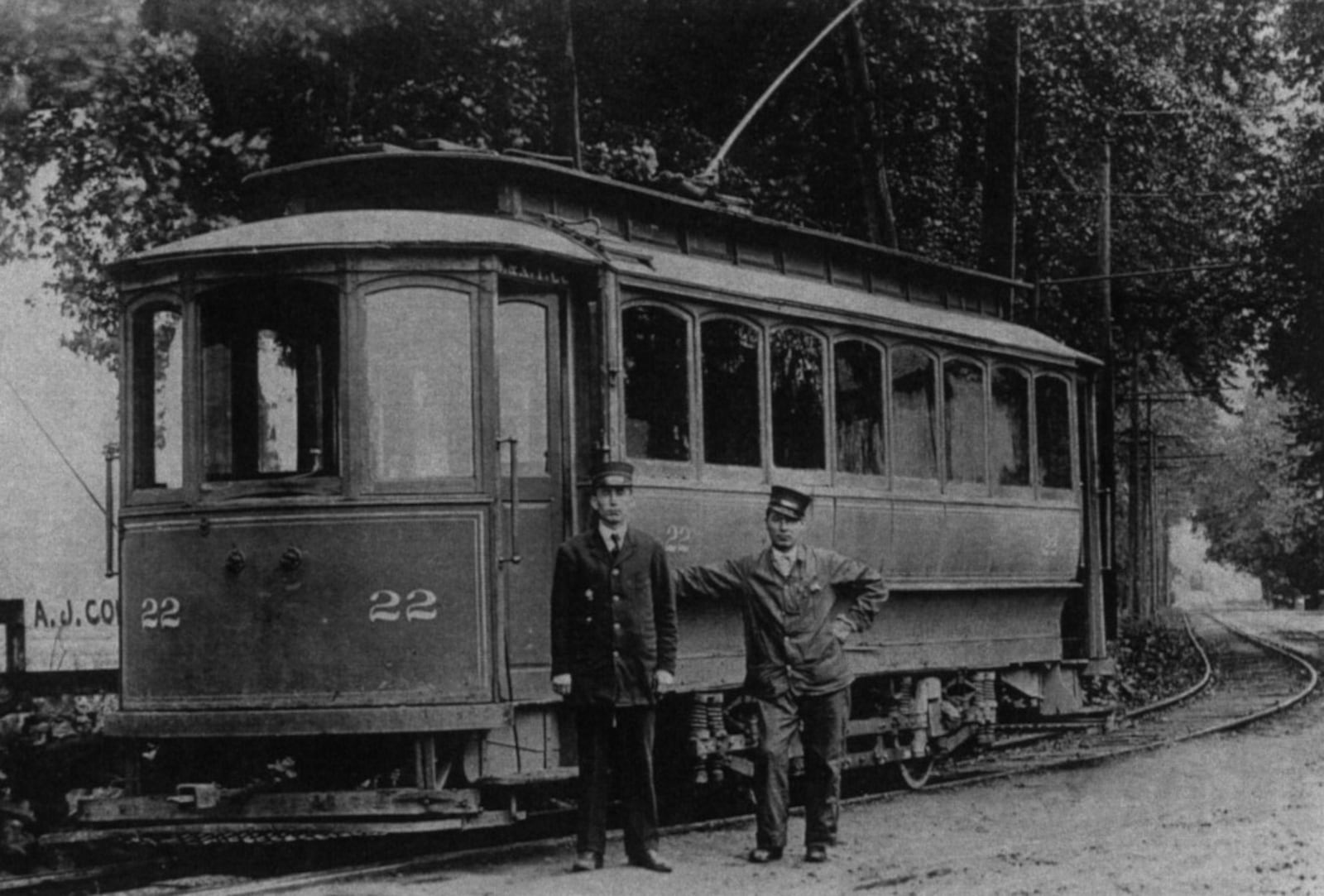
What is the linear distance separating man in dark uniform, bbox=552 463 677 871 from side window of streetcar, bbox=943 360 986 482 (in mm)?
4348

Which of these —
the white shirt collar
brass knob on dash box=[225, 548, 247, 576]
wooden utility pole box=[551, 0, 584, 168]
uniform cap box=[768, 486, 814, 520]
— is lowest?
brass knob on dash box=[225, 548, 247, 576]

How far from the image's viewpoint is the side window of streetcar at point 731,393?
10.0 m

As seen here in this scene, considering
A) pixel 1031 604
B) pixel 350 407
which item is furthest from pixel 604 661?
pixel 1031 604

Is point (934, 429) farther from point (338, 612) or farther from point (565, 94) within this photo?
point (565, 94)

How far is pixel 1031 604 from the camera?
1346 centimetres

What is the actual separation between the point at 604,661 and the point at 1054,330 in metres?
22.5

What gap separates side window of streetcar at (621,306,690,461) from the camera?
30.9 feet

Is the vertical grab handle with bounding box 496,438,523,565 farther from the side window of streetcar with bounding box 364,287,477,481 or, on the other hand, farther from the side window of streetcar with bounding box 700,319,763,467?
the side window of streetcar with bounding box 700,319,763,467

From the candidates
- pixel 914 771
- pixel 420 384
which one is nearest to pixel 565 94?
pixel 914 771

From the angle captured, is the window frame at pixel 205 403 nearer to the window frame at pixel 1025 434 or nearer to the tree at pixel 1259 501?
the window frame at pixel 1025 434

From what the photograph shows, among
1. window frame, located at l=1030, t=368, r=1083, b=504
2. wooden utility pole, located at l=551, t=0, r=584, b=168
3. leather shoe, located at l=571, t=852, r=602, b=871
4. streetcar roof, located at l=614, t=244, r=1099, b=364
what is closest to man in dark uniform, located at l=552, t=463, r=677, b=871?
leather shoe, located at l=571, t=852, r=602, b=871

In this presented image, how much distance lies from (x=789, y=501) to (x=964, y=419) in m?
4.15

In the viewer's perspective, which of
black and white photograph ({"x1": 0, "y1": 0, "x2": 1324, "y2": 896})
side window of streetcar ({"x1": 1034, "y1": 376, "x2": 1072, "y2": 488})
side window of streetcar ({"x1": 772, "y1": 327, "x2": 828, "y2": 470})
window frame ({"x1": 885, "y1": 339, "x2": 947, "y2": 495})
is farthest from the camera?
side window of streetcar ({"x1": 1034, "y1": 376, "x2": 1072, "y2": 488})

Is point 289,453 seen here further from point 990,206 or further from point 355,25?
point 990,206
